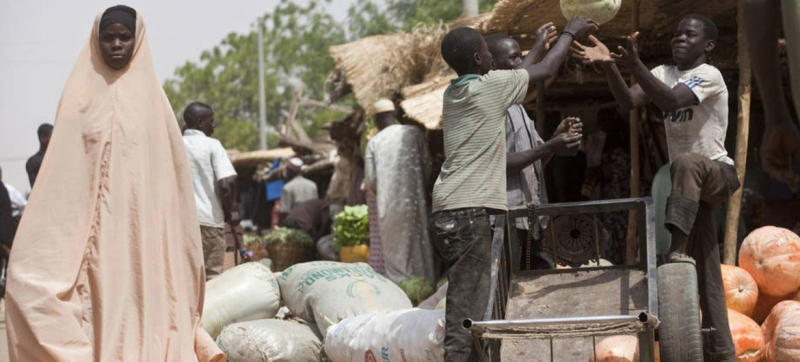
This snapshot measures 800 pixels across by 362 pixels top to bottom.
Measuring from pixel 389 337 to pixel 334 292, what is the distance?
136 centimetres

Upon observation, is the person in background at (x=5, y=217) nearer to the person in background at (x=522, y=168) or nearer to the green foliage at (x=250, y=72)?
the person in background at (x=522, y=168)

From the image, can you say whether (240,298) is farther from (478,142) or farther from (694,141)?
(694,141)

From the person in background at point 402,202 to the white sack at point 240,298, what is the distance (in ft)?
8.76

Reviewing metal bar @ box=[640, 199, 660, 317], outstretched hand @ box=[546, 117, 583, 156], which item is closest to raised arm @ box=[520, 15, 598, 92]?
outstretched hand @ box=[546, 117, 583, 156]

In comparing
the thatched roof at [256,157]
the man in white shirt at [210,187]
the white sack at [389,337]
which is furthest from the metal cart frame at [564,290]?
the thatched roof at [256,157]

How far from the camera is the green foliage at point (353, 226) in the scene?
13422mm

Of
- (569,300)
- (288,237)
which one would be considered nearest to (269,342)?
(569,300)

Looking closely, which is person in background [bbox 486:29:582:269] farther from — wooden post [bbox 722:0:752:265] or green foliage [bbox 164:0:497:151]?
green foliage [bbox 164:0:497:151]

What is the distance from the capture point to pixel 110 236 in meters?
5.79

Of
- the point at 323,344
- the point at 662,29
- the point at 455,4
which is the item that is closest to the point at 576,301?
the point at 323,344

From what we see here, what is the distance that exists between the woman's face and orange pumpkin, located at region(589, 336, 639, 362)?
2.66 metres

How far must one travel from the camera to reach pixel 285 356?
7496 mm

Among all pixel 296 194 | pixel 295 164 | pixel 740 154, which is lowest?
pixel 296 194

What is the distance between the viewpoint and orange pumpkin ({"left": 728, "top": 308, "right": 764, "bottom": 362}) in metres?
6.17
